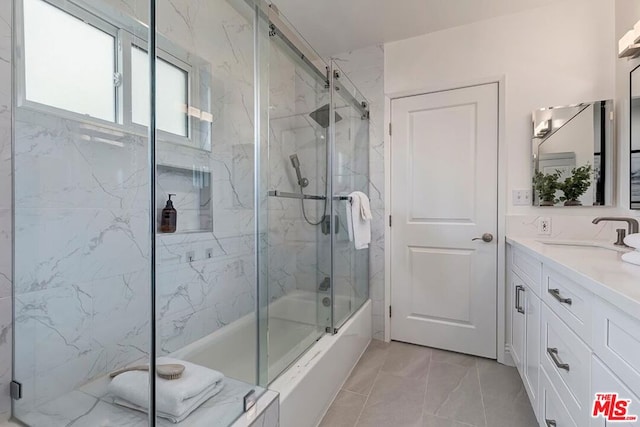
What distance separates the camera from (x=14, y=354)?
45.3 inches

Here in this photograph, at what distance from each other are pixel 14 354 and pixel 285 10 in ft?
7.76

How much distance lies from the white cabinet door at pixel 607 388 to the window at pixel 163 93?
1833 mm

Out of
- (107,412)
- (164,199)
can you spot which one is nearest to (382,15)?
(164,199)

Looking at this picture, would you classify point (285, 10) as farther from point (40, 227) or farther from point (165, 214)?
→ point (40, 227)

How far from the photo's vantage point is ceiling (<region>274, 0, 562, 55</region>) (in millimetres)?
2041

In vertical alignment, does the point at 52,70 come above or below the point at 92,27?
below

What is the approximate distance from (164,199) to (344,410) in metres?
1.46

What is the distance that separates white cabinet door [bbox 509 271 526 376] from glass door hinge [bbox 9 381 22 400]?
7.48 ft

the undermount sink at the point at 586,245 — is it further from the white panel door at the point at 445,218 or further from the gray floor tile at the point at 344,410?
the gray floor tile at the point at 344,410

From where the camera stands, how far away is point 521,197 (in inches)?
83.1

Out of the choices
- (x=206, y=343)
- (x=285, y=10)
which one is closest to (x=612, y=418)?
(x=206, y=343)

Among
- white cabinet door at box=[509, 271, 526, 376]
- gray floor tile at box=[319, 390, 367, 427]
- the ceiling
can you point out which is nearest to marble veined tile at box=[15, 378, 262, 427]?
gray floor tile at box=[319, 390, 367, 427]

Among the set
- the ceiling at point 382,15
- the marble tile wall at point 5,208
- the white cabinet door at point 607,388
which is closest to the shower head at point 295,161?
the ceiling at point 382,15

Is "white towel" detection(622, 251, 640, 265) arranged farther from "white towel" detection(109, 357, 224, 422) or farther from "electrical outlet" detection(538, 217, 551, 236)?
"white towel" detection(109, 357, 224, 422)
